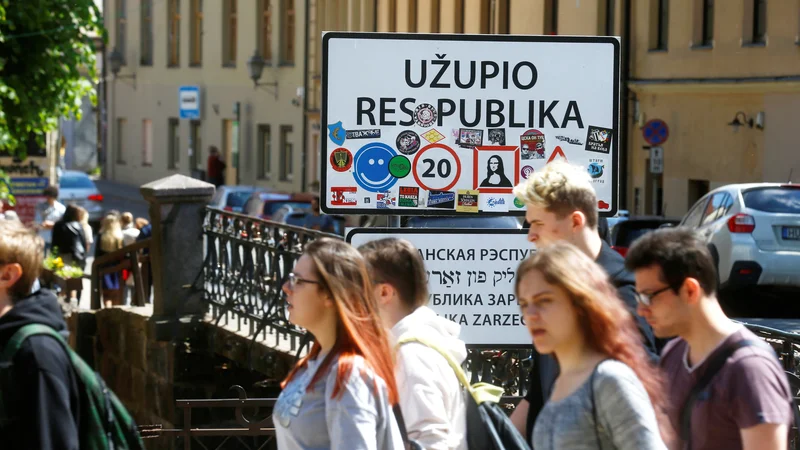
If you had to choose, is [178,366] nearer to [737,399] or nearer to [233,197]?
[737,399]

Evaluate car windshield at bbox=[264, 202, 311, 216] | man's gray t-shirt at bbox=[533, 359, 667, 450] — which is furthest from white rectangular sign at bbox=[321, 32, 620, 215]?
car windshield at bbox=[264, 202, 311, 216]

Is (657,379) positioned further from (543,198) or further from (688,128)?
(688,128)

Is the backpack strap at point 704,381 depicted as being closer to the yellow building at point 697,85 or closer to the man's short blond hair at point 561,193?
the man's short blond hair at point 561,193

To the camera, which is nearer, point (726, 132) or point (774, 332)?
point (774, 332)

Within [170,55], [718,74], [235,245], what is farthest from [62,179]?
[235,245]

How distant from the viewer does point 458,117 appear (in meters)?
6.32

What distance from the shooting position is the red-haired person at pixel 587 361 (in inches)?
135

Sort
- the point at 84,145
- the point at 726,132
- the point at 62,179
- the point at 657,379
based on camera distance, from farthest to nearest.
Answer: the point at 84,145
the point at 62,179
the point at 726,132
the point at 657,379

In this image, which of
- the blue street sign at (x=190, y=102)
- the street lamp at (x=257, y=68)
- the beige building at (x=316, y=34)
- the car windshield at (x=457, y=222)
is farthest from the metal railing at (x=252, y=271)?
the blue street sign at (x=190, y=102)

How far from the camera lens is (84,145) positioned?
63.9 m

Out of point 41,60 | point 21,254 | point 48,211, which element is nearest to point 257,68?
point 48,211

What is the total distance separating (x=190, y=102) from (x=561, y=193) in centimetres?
4385

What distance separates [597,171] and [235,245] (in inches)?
255

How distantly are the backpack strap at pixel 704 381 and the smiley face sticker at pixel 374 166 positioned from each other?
2681mm
